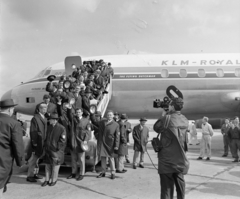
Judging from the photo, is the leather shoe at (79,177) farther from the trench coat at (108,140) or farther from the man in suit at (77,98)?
the man in suit at (77,98)

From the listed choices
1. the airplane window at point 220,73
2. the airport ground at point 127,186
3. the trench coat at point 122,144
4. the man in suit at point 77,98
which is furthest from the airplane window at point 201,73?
the man in suit at point 77,98

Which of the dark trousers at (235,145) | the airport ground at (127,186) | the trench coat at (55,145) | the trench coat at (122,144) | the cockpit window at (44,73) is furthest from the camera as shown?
the cockpit window at (44,73)

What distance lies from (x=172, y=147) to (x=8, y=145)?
2.39 meters

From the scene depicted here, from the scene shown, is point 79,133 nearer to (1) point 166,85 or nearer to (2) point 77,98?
(2) point 77,98

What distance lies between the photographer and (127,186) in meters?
5.51

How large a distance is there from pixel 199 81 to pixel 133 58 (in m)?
3.94

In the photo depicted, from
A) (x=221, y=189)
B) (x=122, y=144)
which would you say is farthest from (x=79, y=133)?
(x=221, y=189)

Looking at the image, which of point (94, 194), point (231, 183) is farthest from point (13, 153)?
point (231, 183)

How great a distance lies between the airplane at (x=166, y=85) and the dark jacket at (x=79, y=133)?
284 inches

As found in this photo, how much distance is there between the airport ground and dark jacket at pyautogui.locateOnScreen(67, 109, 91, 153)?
845 mm

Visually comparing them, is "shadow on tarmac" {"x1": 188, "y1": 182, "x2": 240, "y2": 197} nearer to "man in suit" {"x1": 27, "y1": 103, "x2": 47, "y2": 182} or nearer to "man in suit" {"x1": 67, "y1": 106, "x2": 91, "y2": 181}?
"man in suit" {"x1": 67, "y1": 106, "x2": 91, "y2": 181}

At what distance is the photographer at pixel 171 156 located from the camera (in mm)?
3541

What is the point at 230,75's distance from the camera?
1363 centimetres

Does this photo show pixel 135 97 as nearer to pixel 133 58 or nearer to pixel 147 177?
pixel 133 58
